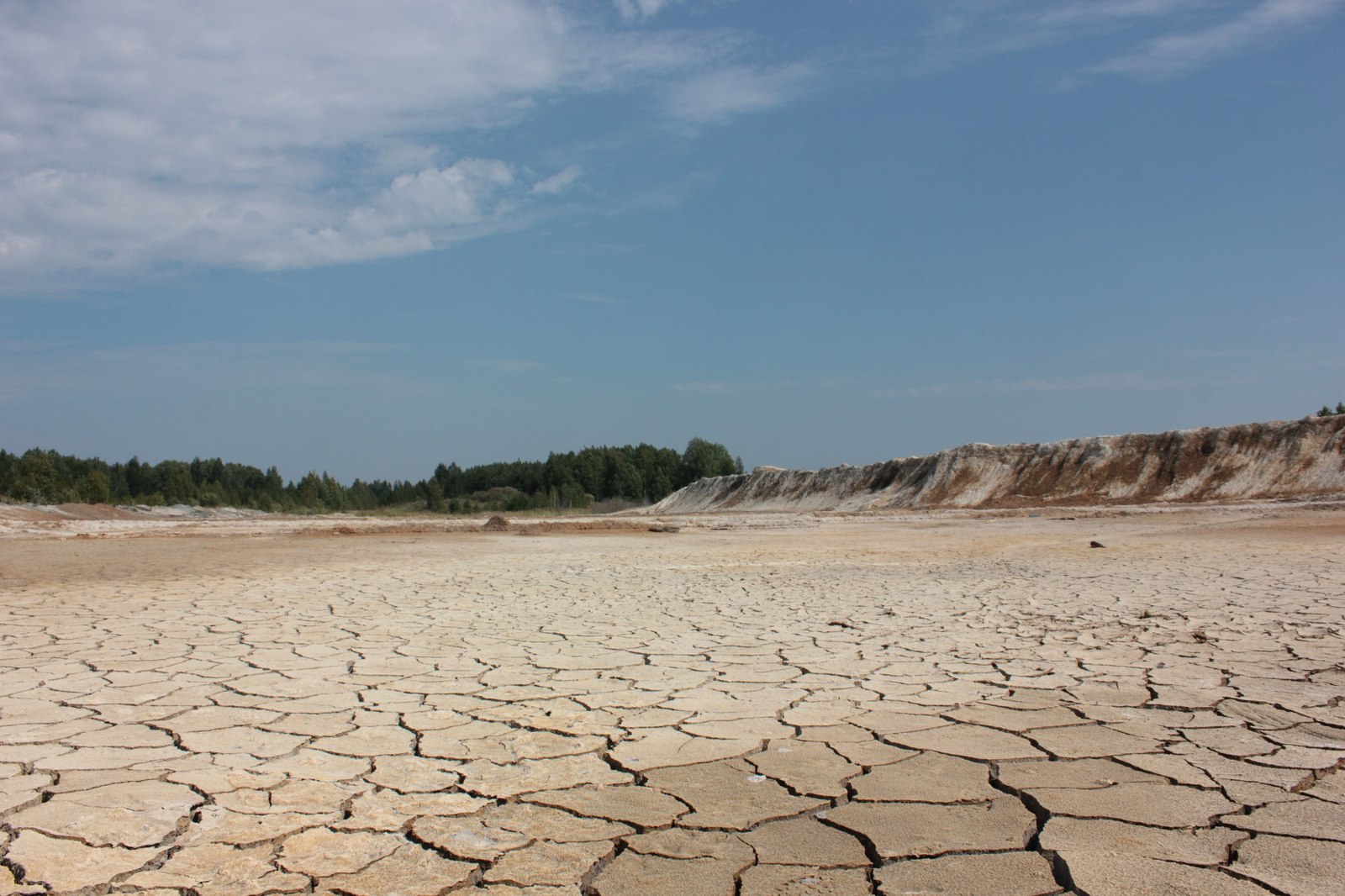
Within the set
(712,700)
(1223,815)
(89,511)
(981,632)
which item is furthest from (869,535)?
(89,511)

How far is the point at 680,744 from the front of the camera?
10.3ft

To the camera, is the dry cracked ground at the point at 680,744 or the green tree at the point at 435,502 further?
the green tree at the point at 435,502

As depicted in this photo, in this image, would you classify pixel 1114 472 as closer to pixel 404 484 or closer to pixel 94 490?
pixel 94 490

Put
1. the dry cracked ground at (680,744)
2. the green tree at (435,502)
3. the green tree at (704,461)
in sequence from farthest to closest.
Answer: the green tree at (704,461)
the green tree at (435,502)
the dry cracked ground at (680,744)

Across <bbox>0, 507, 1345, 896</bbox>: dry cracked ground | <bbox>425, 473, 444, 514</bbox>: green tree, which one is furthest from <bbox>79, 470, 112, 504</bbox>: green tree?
<bbox>0, 507, 1345, 896</bbox>: dry cracked ground

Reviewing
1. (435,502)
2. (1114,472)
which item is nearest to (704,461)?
(435,502)

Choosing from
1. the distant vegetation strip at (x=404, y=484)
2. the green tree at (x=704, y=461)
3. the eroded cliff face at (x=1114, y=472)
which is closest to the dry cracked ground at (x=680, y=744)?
the eroded cliff face at (x=1114, y=472)

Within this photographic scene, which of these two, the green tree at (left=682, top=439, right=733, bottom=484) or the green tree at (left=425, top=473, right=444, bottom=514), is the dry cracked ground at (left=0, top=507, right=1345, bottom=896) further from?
the green tree at (left=682, top=439, right=733, bottom=484)

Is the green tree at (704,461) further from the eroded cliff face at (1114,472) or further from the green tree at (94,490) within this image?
the green tree at (94,490)

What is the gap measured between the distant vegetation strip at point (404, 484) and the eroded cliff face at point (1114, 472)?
21.5 meters

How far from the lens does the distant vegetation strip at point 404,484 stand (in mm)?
47688

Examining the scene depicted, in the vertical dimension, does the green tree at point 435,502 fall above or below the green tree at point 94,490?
below

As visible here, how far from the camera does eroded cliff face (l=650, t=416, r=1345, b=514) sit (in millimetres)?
30469

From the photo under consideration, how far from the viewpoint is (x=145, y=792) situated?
2.64 meters
